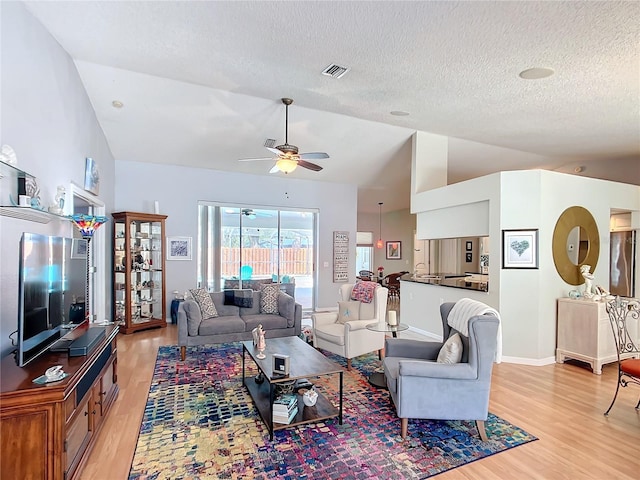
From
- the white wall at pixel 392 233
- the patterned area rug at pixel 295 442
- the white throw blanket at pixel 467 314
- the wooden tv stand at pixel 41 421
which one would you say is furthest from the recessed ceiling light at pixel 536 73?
the white wall at pixel 392 233

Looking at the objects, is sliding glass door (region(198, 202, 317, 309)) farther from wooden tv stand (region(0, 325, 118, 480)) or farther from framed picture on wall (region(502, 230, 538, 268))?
wooden tv stand (region(0, 325, 118, 480))

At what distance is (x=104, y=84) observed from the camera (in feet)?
14.5

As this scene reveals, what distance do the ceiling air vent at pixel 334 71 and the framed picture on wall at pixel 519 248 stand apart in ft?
9.39

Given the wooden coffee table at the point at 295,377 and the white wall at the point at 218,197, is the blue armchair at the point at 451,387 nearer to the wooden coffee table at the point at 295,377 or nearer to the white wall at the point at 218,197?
the wooden coffee table at the point at 295,377

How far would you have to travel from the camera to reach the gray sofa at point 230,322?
455 centimetres

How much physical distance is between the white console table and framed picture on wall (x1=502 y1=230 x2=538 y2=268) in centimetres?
72

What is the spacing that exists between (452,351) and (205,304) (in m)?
3.42

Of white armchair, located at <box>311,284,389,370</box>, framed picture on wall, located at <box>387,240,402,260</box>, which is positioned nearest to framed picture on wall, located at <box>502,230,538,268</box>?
white armchair, located at <box>311,284,389,370</box>

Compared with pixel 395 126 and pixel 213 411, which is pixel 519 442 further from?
pixel 395 126

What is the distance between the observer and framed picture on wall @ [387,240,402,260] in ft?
41.1

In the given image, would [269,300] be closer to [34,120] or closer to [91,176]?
[91,176]

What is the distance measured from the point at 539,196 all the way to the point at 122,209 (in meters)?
6.78

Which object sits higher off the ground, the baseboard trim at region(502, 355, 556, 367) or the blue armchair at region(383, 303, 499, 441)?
the blue armchair at region(383, 303, 499, 441)

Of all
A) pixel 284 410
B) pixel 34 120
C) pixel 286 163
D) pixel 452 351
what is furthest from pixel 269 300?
pixel 34 120
